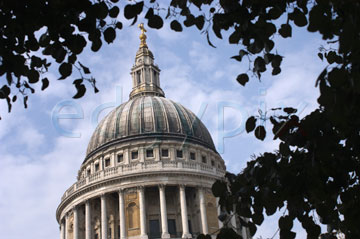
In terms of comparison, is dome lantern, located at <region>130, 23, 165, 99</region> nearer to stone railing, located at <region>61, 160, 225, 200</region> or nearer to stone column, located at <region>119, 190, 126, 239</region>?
stone railing, located at <region>61, 160, 225, 200</region>

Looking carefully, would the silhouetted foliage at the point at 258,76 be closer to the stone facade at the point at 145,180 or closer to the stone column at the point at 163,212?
the stone facade at the point at 145,180

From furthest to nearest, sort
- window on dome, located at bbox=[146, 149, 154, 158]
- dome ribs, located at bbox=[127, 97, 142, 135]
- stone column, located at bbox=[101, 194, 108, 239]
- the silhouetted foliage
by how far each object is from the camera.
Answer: dome ribs, located at bbox=[127, 97, 142, 135]
window on dome, located at bbox=[146, 149, 154, 158]
stone column, located at bbox=[101, 194, 108, 239]
the silhouetted foliage

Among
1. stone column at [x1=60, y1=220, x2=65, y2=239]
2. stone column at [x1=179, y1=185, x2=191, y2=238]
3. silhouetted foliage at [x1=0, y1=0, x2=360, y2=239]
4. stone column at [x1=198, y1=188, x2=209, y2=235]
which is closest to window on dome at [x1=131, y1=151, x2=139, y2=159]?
stone column at [x1=179, y1=185, x2=191, y2=238]

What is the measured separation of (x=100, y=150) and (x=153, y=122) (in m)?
6.12

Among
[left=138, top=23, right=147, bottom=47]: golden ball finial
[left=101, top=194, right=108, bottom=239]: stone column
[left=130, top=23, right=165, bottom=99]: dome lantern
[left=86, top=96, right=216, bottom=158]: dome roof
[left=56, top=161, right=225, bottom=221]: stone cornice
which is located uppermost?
[left=138, top=23, right=147, bottom=47]: golden ball finial

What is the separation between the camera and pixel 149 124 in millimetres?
53906

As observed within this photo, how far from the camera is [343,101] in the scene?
16.0 feet

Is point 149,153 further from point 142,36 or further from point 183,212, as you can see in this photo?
point 142,36

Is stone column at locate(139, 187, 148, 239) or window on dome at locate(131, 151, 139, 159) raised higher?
window on dome at locate(131, 151, 139, 159)

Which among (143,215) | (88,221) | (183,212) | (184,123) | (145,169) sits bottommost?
(143,215)

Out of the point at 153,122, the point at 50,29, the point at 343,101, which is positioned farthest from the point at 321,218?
the point at 153,122

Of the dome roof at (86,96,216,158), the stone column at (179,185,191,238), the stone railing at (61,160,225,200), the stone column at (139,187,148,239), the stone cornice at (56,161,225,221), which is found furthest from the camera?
the dome roof at (86,96,216,158)

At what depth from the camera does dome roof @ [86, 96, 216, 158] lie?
175ft

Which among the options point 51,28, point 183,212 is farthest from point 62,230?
point 51,28
